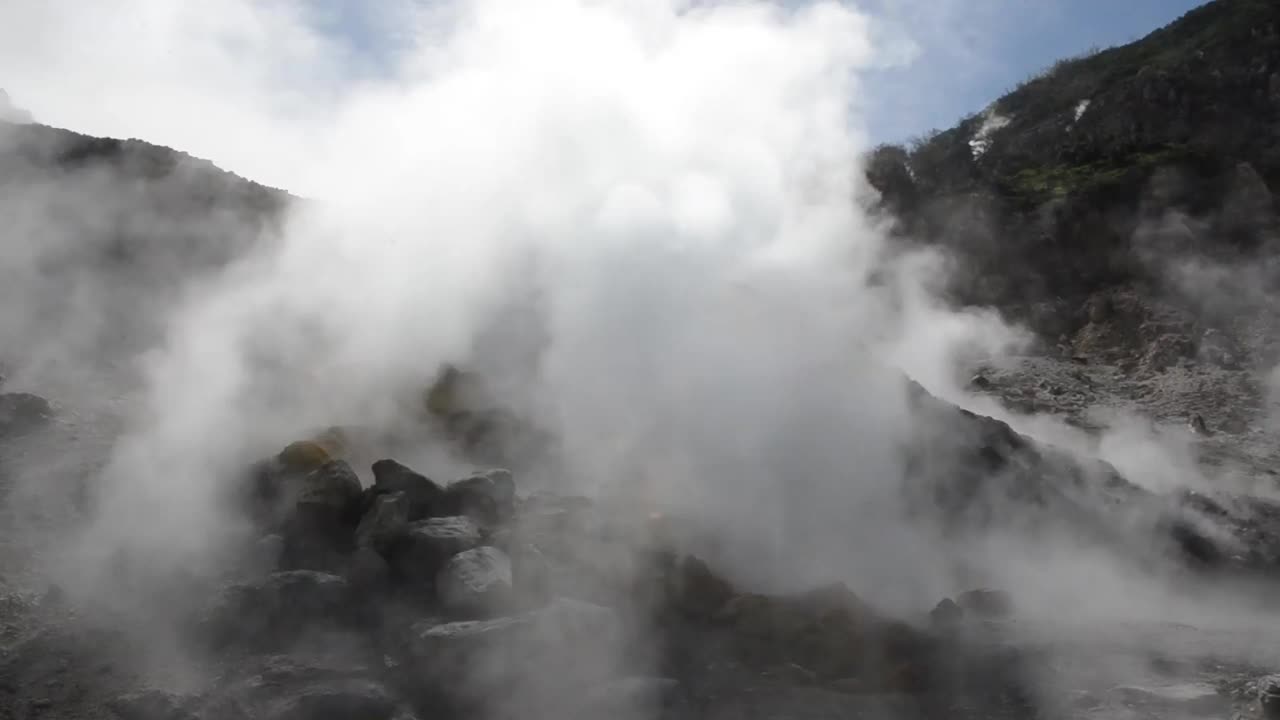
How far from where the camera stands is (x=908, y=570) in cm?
759

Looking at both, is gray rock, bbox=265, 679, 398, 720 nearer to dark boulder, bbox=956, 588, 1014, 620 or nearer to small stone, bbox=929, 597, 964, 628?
small stone, bbox=929, 597, 964, 628

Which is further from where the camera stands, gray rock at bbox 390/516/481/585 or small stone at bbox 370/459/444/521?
small stone at bbox 370/459/444/521

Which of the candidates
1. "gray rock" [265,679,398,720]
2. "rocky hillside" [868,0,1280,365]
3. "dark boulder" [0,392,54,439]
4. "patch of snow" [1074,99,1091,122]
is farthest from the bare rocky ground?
"patch of snow" [1074,99,1091,122]

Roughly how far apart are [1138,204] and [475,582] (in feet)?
63.1

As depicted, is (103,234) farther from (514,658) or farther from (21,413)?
(514,658)

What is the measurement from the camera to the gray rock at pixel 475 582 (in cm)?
620

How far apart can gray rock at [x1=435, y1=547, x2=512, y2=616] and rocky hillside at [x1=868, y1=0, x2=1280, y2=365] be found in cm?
1426

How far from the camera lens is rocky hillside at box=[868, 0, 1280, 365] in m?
18.2

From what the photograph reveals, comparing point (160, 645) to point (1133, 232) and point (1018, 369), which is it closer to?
point (1018, 369)

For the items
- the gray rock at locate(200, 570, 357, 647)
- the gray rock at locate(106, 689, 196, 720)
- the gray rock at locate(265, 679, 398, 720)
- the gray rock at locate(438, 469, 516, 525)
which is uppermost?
the gray rock at locate(438, 469, 516, 525)

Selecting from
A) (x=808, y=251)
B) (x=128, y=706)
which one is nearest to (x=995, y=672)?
(x=128, y=706)

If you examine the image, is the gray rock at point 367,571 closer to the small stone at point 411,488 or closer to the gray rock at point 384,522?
the gray rock at point 384,522

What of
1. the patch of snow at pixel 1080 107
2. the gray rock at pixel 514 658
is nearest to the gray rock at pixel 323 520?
the gray rock at pixel 514 658

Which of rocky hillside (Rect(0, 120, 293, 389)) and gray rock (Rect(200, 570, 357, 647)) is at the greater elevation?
rocky hillside (Rect(0, 120, 293, 389))
